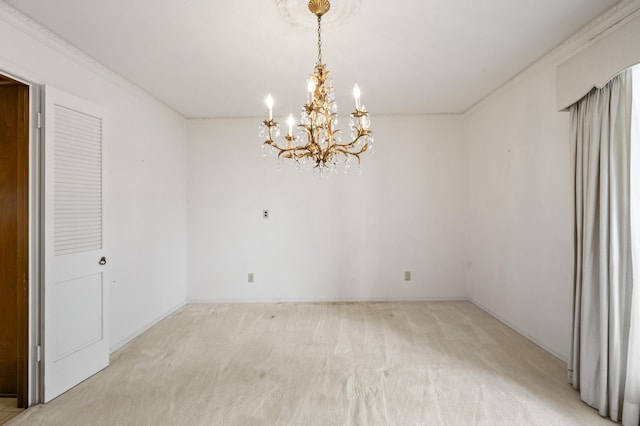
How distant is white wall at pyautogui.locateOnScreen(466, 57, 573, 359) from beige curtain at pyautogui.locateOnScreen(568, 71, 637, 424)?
45 centimetres

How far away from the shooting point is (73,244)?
2.48 meters

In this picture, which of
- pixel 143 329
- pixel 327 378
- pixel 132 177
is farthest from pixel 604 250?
pixel 143 329

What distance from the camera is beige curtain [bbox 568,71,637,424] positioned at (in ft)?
6.69

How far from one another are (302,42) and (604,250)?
2603mm

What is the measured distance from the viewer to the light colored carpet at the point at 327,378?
6.90ft

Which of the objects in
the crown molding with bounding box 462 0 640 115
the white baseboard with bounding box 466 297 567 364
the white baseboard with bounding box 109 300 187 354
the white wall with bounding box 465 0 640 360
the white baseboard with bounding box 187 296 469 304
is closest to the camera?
the crown molding with bounding box 462 0 640 115

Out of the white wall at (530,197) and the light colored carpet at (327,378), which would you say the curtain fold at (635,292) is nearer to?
the light colored carpet at (327,378)

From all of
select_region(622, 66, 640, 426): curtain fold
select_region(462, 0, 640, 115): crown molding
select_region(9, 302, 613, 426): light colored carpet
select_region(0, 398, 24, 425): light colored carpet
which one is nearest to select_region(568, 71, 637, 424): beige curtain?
select_region(622, 66, 640, 426): curtain fold

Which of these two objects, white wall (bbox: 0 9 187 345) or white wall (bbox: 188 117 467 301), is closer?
white wall (bbox: 0 9 187 345)

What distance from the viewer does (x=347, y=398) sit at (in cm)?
229

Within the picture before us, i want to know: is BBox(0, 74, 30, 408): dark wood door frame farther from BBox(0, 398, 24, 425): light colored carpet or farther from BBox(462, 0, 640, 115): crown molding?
BBox(462, 0, 640, 115): crown molding

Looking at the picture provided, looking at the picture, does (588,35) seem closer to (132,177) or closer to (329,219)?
(329,219)

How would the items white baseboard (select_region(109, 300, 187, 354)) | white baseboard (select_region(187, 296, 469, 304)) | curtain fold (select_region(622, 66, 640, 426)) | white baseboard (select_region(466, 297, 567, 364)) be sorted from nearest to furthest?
1. curtain fold (select_region(622, 66, 640, 426))
2. white baseboard (select_region(466, 297, 567, 364))
3. white baseboard (select_region(109, 300, 187, 354))
4. white baseboard (select_region(187, 296, 469, 304))

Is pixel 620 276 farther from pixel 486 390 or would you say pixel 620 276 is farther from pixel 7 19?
pixel 7 19
